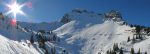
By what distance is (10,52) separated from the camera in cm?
5578

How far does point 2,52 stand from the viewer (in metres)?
52.5

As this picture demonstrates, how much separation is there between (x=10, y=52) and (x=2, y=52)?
3369mm
